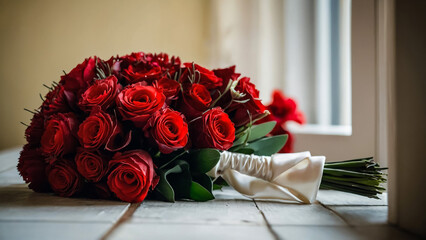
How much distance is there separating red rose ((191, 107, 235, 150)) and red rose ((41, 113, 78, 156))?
208mm

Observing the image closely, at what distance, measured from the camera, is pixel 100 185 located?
0.70m

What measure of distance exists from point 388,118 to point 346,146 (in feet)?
2.05

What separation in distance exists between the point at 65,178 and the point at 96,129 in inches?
4.3

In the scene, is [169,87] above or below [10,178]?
above

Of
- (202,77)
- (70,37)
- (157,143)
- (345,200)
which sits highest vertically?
(70,37)

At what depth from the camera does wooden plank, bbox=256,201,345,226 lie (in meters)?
0.58

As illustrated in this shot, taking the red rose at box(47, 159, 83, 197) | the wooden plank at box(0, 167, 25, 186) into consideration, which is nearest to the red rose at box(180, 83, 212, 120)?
the red rose at box(47, 159, 83, 197)

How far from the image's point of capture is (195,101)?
73cm

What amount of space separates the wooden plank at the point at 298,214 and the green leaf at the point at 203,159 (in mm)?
105

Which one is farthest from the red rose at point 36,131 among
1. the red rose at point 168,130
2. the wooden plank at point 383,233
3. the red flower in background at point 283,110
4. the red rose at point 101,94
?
the red flower in background at point 283,110

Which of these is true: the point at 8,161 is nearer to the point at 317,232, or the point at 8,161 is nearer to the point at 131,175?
the point at 131,175

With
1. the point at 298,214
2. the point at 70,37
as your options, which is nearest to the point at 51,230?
the point at 298,214

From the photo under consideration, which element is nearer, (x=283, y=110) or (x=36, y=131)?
(x=36, y=131)

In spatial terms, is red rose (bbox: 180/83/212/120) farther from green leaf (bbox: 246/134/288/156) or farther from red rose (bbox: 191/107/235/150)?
green leaf (bbox: 246/134/288/156)
